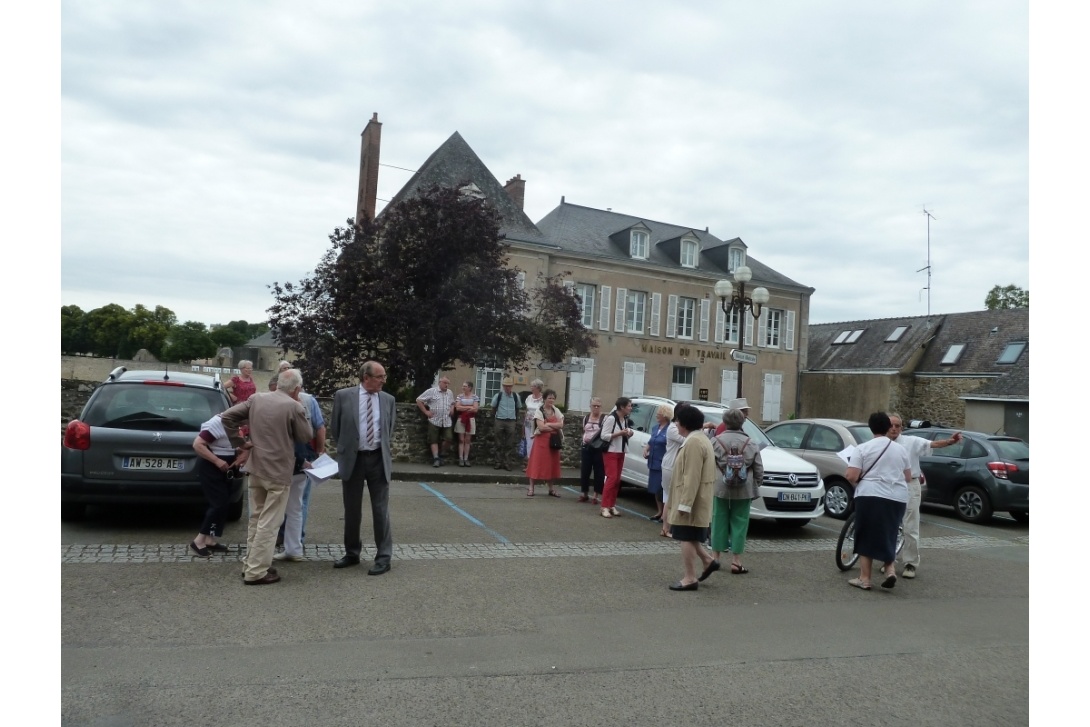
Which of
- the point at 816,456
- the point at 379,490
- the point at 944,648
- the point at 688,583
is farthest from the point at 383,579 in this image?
the point at 816,456

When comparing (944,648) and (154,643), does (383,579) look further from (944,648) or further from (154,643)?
(944,648)

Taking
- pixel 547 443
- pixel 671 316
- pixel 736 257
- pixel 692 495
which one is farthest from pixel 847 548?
pixel 736 257

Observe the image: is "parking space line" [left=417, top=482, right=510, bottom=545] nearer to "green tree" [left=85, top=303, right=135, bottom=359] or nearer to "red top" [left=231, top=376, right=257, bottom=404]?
"red top" [left=231, top=376, right=257, bottom=404]

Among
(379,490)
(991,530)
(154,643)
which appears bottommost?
(991,530)

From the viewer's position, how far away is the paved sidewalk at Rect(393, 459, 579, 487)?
14312 mm

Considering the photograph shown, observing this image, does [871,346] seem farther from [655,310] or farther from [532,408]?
[532,408]

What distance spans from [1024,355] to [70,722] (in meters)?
39.1

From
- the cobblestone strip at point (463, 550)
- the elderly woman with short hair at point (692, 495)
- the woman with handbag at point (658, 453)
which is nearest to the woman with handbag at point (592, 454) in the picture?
the woman with handbag at point (658, 453)

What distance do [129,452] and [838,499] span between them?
10.0m

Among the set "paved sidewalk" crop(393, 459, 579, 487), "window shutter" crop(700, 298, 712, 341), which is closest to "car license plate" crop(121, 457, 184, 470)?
"paved sidewalk" crop(393, 459, 579, 487)

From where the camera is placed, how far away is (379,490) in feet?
24.1

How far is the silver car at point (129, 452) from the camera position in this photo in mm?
7961

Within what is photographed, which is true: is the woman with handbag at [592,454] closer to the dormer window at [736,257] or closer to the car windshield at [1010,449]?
the car windshield at [1010,449]

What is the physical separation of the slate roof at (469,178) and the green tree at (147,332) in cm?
7204
